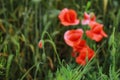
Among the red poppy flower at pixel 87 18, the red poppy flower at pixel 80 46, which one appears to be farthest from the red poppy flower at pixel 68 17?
the red poppy flower at pixel 80 46

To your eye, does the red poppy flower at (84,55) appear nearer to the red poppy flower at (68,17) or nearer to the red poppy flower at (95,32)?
the red poppy flower at (95,32)

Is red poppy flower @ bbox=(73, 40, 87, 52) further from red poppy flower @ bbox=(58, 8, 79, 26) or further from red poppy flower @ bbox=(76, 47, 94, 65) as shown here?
red poppy flower @ bbox=(58, 8, 79, 26)

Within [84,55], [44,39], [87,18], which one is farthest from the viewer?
[44,39]

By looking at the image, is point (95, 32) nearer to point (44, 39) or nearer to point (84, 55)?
point (84, 55)

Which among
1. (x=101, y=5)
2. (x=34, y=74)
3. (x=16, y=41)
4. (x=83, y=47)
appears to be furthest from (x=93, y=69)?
(x=101, y=5)

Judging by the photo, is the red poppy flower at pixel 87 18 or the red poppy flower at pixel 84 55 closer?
the red poppy flower at pixel 84 55

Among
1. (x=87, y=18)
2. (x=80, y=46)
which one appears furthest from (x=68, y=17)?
(x=80, y=46)

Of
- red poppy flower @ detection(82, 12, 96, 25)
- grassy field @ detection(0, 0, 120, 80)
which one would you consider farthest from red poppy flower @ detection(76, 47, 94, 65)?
red poppy flower @ detection(82, 12, 96, 25)

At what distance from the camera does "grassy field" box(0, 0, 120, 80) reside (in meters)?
2.31

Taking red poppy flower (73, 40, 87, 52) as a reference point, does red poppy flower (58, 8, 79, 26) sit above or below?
above

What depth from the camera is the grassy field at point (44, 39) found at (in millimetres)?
2309

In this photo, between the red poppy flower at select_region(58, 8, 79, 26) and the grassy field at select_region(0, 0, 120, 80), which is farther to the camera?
the red poppy flower at select_region(58, 8, 79, 26)

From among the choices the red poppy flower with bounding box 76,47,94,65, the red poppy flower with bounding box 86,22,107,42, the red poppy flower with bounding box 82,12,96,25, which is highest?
the red poppy flower with bounding box 82,12,96,25

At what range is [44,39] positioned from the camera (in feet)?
8.61
